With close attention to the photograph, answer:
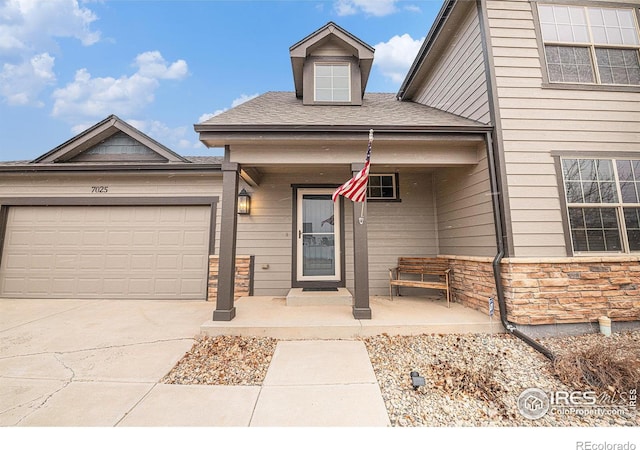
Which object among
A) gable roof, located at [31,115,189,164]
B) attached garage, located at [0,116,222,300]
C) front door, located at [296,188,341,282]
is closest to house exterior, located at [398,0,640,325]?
front door, located at [296,188,341,282]

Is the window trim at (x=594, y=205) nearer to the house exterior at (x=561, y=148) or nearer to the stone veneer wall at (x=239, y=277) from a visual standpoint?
the house exterior at (x=561, y=148)

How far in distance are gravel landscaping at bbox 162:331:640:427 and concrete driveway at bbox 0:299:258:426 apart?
28 centimetres

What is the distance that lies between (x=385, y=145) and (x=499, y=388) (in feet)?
10.8

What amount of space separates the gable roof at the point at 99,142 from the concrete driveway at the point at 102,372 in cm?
333

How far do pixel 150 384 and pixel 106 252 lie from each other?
4.35 metres

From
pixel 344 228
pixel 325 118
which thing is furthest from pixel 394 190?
pixel 325 118

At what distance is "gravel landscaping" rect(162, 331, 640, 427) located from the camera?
194cm

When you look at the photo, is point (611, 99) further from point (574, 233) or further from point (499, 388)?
point (499, 388)

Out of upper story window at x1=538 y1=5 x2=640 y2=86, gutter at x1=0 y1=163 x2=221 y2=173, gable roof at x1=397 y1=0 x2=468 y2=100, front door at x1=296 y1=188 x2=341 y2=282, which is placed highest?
gable roof at x1=397 y1=0 x2=468 y2=100

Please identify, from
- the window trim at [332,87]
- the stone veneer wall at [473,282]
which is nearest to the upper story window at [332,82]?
the window trim at [332,87]

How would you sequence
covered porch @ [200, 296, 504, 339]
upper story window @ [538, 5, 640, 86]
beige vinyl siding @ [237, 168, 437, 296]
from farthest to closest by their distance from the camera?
beige vinyl siding @ [237, 168, 437, 296] → upper story window @ [538, 5, 640, 86] → covered porch @ [200, 296, 504, 339]

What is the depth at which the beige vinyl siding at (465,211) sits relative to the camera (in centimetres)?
384

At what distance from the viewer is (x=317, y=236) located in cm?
541

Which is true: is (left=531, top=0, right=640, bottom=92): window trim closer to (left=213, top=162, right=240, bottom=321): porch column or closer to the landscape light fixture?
the landscape light fixture
